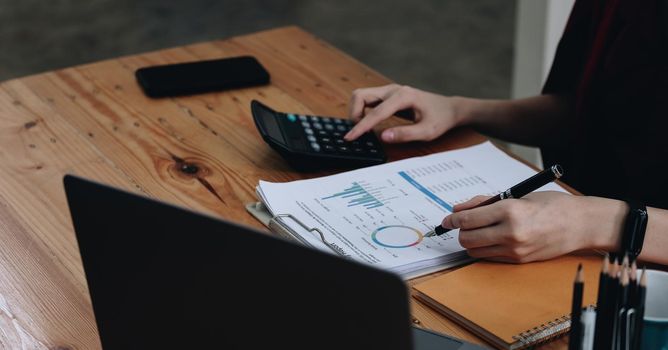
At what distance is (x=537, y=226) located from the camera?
3.32 ft

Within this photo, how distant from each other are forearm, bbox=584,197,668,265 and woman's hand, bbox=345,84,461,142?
359mm

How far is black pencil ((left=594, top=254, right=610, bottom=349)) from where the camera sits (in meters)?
0.74

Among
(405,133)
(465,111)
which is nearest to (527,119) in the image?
(465,111)

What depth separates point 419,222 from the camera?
1126mm

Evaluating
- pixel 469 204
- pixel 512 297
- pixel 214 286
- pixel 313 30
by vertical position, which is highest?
pixel 313 30

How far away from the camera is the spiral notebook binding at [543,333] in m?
0.90

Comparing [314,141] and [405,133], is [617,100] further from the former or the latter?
[314,141]

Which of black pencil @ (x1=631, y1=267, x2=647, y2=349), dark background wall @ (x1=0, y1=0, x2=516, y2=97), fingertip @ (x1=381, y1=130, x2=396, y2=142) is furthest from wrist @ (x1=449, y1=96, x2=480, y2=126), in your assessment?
dark background wall @ (x1=0, y1=0, x2=516, y2=97)

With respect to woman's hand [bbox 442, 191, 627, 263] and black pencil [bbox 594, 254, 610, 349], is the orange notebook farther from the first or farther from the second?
black pencil [bbox 594, 254, 610, 349]

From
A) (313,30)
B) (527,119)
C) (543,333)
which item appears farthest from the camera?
(313,30)

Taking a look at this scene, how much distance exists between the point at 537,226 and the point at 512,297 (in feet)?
0.29

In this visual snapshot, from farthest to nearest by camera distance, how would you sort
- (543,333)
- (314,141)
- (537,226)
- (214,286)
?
(314,141) → (537,226) → (543,333) → (214,286)

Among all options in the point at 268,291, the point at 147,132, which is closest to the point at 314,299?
the point at 268,291

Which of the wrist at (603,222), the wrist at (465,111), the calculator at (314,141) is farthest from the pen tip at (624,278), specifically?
the wrist at (465,111)
